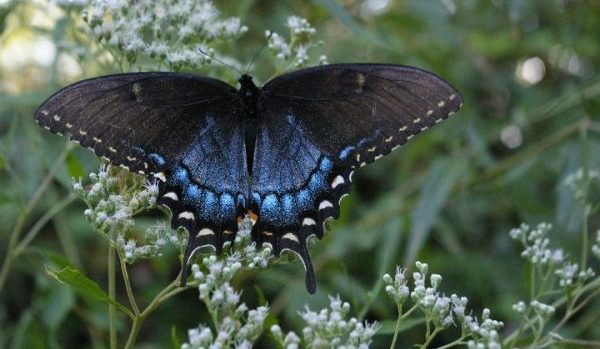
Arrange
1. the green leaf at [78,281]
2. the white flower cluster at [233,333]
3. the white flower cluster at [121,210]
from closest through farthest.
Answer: the white flower cluster at [233,333], the green leaf at [78,281], the white flower cluster at [121,210]

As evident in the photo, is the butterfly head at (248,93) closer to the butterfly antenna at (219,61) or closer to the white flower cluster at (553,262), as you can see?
the butterfly antenna at (219,61)

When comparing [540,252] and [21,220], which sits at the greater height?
[21,220]

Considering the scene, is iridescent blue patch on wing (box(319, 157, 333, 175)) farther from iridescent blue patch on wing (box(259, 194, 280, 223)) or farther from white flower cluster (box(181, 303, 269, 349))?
white flower cluster (box(181, 303, 269, 349))

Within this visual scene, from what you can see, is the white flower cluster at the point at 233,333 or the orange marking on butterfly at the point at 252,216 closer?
the white flower cluster at the point at 233,333

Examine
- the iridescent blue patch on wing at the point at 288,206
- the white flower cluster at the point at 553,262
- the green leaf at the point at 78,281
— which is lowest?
the green leaf at the point at 78,281

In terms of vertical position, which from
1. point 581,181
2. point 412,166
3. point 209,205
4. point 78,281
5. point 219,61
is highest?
point 412,166

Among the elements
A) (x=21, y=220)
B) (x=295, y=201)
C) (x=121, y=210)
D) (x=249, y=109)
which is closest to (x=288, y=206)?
(x=295, y=201)

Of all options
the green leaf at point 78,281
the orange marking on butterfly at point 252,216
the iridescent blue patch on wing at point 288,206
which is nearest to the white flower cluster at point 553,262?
the iridescent blue patch on wing at point 288,206

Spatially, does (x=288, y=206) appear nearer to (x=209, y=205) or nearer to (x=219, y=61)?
Result: (x=209, y=205)
